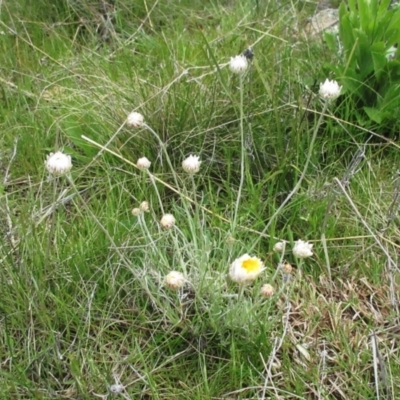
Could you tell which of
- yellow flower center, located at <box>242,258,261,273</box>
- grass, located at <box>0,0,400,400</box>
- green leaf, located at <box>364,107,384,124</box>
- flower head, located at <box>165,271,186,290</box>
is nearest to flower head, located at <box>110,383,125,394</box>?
grass, located at <box>0,0,400,400</box>

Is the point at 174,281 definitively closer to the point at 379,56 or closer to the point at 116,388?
the point at 116,388

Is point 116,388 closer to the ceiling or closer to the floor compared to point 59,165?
closer to the floor

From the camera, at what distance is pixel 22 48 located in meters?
2.21

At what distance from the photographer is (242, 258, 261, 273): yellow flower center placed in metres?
1.06

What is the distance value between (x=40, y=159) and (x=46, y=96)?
0.33m

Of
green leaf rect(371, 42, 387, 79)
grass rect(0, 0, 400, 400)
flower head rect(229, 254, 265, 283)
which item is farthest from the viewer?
green leaf rect(371, 42, 387, 79)

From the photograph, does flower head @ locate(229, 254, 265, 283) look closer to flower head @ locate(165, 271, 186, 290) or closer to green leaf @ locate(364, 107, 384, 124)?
flower head @ locate(165, 271, 186, 290)

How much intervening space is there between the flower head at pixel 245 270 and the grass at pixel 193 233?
0.32 feet

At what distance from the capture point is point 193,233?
1.28 metres

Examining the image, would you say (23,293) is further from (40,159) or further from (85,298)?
(40,159)

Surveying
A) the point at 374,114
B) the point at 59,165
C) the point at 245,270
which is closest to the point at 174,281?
the point at 245,270

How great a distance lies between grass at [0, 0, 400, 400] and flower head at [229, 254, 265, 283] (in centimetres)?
10

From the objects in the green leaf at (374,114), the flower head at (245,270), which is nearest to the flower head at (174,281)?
the flower head at (245,270)

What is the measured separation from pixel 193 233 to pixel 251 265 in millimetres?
239
